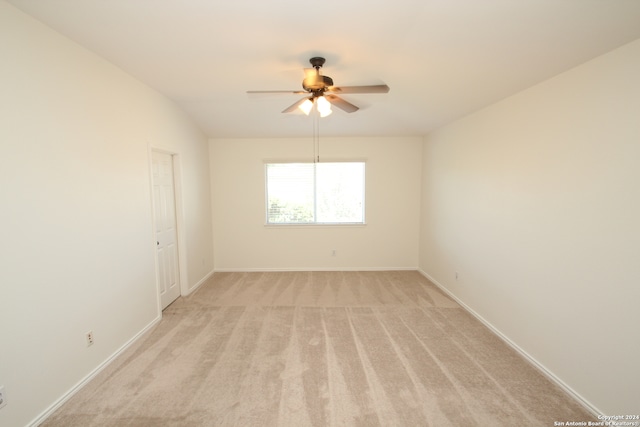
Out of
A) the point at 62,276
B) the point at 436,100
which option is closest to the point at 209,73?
the point at 62,276

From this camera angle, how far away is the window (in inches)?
200

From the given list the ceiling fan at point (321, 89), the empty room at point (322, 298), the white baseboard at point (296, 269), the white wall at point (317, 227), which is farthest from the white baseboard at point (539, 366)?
the ceiling fan at point (321, 89)

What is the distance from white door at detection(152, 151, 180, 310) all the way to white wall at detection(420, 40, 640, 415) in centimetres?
385

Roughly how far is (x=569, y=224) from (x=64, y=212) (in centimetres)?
379

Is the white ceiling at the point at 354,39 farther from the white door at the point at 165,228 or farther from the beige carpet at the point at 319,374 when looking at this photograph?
the beige carpet at the point at 319,374

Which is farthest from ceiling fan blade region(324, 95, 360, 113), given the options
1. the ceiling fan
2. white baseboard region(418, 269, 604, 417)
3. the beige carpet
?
white baseboard region(418, 269, 604, 417)

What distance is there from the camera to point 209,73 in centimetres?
271

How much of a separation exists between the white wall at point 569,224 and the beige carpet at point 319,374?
12.1 inches

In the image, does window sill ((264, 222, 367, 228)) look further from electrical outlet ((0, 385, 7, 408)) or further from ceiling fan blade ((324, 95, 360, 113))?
electrical outlet ((0, 385, 7, 408))

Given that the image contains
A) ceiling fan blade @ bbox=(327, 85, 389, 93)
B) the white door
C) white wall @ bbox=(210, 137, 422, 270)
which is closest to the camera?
ceiling fan blade @ bbox=(327, 85, 389, 93)

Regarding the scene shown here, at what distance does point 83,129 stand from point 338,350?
2.89 metres

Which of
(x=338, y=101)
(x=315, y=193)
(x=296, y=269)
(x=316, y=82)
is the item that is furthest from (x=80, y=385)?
(x=315, y=193)

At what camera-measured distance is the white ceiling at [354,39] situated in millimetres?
1658

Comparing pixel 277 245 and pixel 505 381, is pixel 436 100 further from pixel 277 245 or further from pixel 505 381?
pixel 277 245
